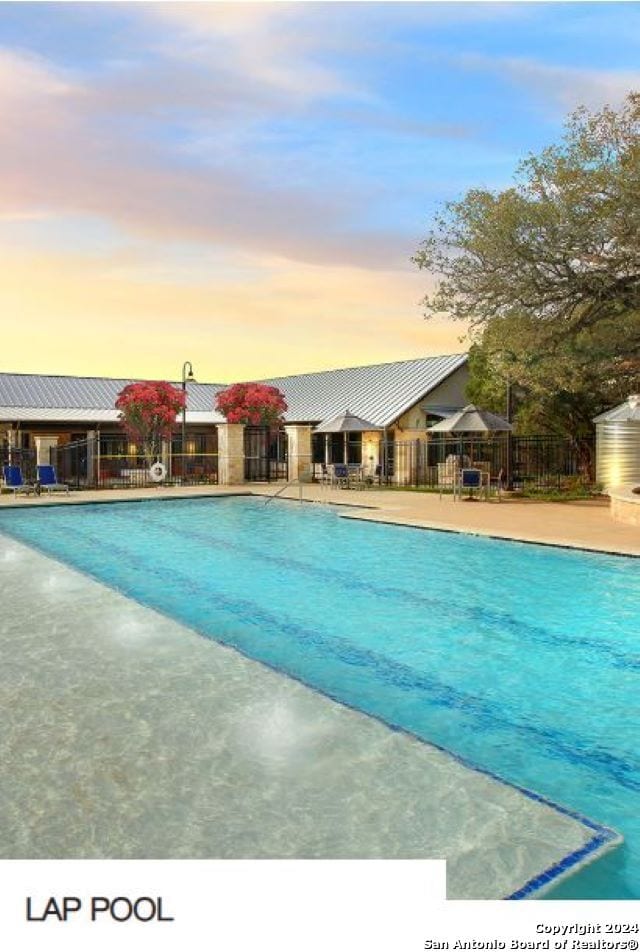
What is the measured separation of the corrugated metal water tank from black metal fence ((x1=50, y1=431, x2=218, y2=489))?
14.0 meters

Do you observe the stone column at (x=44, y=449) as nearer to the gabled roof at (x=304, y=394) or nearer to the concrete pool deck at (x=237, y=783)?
the gabled roof at (x=304, y=394)

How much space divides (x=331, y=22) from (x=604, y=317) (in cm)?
1791

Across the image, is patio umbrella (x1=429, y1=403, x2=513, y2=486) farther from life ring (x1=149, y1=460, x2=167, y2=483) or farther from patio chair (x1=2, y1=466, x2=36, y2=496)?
patio chair (x1=2, y1=466, x2=36, y2=496)

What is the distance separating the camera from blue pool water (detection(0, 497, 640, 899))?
5.16m

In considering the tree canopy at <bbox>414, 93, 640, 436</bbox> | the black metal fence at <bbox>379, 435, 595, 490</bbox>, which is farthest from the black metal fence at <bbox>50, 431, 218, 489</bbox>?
the tree canopy at <bbox>414, 93, 640, 436</bbox>

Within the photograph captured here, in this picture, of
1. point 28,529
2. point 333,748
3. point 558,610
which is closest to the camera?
point 333,748

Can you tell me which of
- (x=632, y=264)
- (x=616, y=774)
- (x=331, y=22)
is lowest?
(x=616, y=774)

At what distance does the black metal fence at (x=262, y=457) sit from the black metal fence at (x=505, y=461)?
14.7 ft

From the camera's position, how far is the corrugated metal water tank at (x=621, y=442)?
2109 centimetres

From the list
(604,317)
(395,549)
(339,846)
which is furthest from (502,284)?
(339,846)

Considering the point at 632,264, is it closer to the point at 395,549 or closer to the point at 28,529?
the point at 395,549

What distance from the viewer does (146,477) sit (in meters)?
31.8

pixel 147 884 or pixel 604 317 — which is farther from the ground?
pixel 604 317

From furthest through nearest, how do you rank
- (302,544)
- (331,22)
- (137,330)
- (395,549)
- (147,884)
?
(137,330), (302,544), (395,549), (331,22), (147,884)
